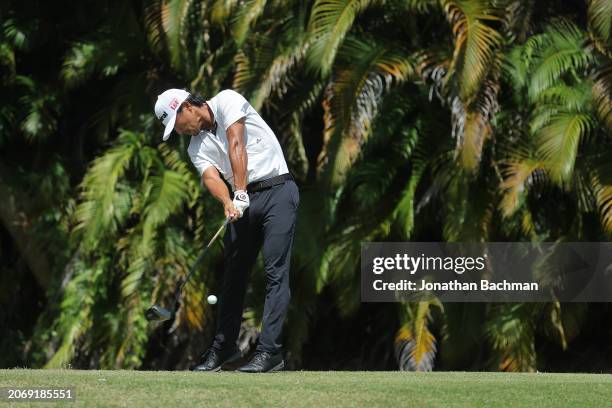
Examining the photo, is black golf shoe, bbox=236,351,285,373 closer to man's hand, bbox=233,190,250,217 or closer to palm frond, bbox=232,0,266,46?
man's hand, bbox=233,190,250,217

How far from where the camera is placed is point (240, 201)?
801 cm

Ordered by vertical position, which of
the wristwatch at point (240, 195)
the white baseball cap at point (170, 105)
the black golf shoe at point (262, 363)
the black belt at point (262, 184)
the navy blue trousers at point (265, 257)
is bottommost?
the black golf shoe at point (262, 363)

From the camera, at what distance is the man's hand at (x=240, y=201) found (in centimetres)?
800

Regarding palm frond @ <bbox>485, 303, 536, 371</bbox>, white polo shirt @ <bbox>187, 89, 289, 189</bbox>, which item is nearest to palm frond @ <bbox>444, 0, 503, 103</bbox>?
palm frond @ <bbox>485, 303, 536, 371</bbox>

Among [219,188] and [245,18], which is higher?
[245,18]

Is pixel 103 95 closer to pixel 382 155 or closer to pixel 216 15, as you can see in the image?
pixel 216 15

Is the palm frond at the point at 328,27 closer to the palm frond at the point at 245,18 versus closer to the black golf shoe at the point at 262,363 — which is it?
the palm frond at the point at 245,18

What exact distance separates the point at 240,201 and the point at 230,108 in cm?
65

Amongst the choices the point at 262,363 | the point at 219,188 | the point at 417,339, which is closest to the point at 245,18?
the point at 417,339

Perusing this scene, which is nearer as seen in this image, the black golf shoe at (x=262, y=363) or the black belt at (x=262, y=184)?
the black golf shoe at (x=262, y=363)

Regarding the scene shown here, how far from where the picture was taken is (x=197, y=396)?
690cm

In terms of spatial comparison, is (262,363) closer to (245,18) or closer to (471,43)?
(471,43)

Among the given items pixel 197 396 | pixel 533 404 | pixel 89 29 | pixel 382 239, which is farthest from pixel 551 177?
pixel 89 29

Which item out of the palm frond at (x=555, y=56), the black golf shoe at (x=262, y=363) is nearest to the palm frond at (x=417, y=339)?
the palm frond at (x=555, y=56)
